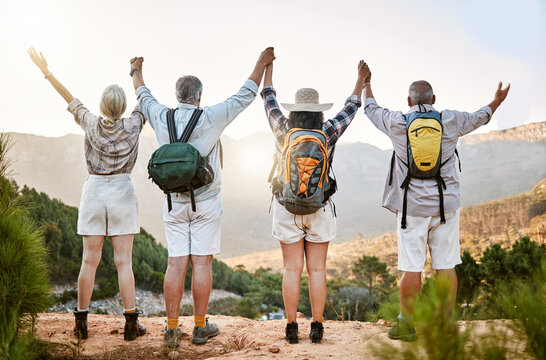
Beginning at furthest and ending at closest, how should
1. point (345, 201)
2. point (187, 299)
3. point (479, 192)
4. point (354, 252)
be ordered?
point (345, 201), point (479, 192), point (354, 252), point (187, 299)

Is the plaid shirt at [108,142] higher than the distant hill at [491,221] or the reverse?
the reverse

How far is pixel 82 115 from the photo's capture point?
4.38 metres

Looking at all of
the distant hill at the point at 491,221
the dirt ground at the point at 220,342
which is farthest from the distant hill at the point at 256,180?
the dirt ground at the point at 220,342

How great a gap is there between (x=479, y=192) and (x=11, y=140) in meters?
105

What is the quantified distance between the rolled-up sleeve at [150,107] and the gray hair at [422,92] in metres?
Result: 2.30

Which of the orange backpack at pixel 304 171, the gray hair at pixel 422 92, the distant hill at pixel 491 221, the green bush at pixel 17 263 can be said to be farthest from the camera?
the distant hill at pixel 491 221

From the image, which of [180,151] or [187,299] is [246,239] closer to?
[187,299]

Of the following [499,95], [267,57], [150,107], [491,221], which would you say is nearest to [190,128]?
[150,107]

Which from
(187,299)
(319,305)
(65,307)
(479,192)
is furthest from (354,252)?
(479,192)

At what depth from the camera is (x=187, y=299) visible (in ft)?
44.1

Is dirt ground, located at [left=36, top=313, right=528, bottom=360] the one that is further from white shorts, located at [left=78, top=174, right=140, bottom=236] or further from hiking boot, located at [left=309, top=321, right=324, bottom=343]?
white shorts, located at [left=78, top=174, right=140, bottom=236]

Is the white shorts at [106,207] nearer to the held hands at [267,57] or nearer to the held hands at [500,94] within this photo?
the held hands at [267,57]

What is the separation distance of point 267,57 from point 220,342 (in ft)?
9.42

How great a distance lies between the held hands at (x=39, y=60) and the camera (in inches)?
179
